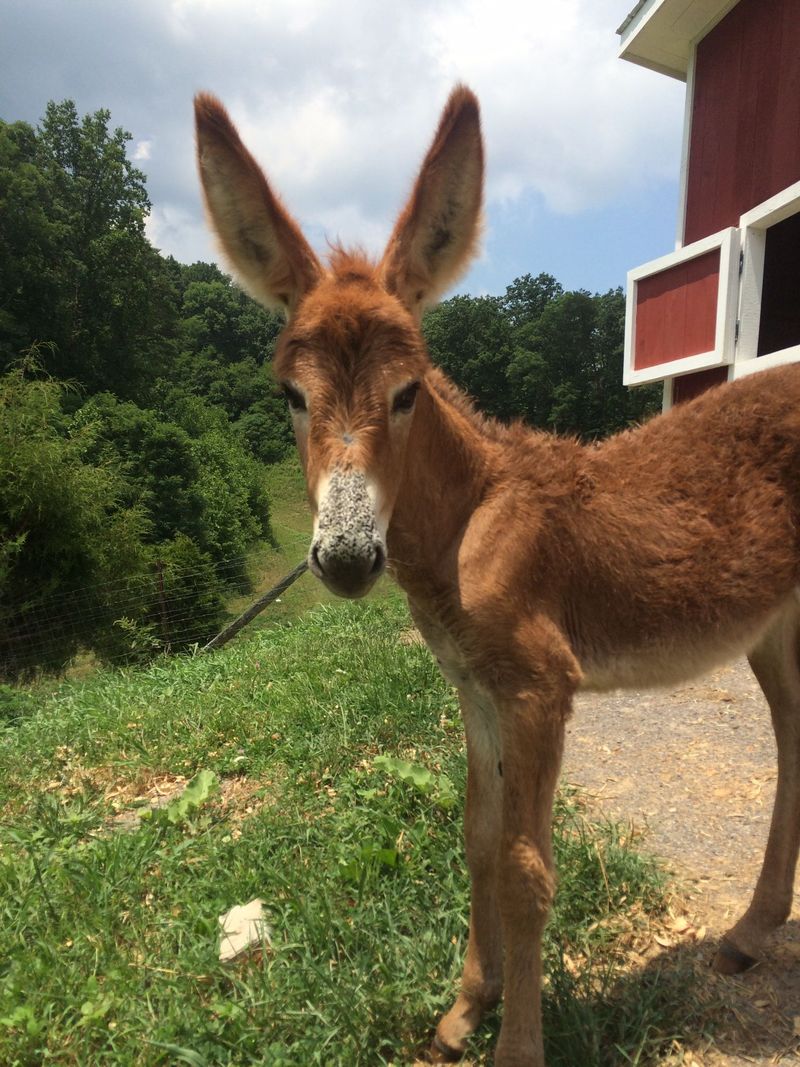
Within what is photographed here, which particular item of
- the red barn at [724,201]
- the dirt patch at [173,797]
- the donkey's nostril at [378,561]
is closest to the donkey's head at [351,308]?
the donkey's nostril at [378,561]

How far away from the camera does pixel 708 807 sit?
350 centimetres

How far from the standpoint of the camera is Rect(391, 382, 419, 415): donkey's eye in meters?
1.95

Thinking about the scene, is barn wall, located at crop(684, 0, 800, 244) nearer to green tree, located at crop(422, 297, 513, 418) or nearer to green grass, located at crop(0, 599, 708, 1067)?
green grass, located at crop(0, 599, 708, 1067)

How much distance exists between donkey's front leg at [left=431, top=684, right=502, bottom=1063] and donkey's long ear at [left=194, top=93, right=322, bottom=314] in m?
1.64

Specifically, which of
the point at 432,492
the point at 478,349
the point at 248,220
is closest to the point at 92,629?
the point at 248,220

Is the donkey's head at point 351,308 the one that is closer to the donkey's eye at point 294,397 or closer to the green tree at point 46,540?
the donkey's eye at point 294,397

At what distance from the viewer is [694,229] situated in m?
7.77

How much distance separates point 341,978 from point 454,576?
5.20 ft

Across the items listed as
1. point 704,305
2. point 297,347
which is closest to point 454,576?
point 297,347

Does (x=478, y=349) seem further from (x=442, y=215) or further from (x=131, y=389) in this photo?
(x=442, y=215)

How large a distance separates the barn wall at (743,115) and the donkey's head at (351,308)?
6140 millimetres

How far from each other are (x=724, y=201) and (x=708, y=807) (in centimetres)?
694

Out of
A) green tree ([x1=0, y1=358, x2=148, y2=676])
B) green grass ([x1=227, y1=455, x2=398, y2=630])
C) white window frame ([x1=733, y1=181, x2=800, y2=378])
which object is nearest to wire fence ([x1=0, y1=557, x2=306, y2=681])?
green tree ([x1=0, y1=358, x2=148, y2=676])

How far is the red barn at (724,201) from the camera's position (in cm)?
639
